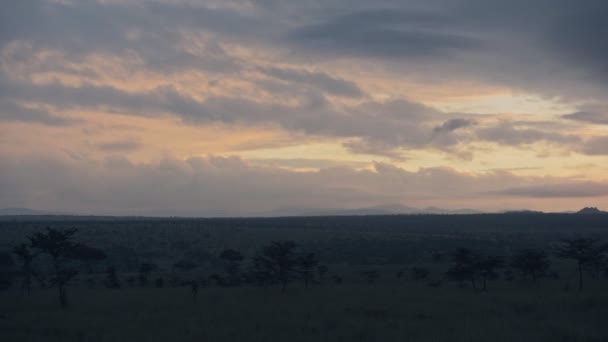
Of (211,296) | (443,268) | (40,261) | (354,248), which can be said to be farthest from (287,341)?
(354,248)

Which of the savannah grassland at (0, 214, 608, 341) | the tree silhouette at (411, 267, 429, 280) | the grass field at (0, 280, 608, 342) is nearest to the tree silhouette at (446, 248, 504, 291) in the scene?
the savannah grassland at (0, 214, 608, 341)

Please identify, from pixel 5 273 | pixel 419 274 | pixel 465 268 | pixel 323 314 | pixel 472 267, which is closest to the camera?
pixel 323 314

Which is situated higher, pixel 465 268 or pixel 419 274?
pixel 465 268

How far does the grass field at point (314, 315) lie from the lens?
2062 cm

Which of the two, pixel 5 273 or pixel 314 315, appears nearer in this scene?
pixel 314 315

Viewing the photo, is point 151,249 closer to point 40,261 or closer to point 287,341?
point 40,261

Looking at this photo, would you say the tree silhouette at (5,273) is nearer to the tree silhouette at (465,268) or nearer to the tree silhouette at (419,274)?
the tree silhouette at (419,274)

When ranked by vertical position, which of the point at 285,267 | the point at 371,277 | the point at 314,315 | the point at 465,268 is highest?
the point at 285,267

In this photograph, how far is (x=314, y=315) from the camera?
25.2 m

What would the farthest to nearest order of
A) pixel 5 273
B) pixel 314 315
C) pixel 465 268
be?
1. pixel 5 273
2. pixel 465 268
3. pixel 314 315

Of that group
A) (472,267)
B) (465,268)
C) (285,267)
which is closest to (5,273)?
(285,267)

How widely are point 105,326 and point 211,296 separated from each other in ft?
33.5

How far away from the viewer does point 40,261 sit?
63.7 m

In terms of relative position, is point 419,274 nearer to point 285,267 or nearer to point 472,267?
point 472,267
